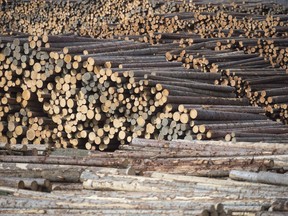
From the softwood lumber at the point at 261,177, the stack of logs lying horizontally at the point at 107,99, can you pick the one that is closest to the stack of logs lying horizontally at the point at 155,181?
the softwood lumber at the point at 261,177

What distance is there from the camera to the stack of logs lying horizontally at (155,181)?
5930 mm

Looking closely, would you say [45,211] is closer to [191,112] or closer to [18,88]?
[191,112]

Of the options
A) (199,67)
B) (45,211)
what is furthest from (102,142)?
(45,211)

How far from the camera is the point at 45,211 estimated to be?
6.22m

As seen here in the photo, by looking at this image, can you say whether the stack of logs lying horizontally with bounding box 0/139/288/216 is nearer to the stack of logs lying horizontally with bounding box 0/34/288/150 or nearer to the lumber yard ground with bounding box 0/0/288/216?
the lumber yard ground with bounding box 0/0/288/216

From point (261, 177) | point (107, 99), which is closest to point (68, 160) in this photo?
point (107, 99)

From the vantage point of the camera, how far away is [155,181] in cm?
677

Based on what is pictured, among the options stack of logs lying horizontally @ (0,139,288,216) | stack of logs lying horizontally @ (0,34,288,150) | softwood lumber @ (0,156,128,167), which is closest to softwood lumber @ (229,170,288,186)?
stack of logs lying horizontally @ (0,139,288,216)

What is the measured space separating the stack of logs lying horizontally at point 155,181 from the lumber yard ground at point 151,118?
15mm

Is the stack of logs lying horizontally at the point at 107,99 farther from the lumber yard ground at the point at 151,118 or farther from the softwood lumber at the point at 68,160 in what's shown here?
the softwood lumber at the point at 68,160

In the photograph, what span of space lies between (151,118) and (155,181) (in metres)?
3.07

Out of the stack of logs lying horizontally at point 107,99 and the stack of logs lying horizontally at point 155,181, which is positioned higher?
the stack of logs lying horizontally at point 107,99

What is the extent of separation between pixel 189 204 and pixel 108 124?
14.6ft

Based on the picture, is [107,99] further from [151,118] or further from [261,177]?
[261,177]
